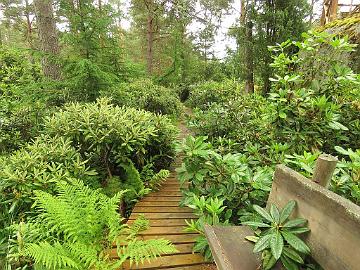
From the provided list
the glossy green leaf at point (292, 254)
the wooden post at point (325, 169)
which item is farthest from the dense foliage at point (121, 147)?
the wooden post at point (325, 169)

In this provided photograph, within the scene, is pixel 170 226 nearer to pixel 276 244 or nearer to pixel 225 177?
pixel 225 177

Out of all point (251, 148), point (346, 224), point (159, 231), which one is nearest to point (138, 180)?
point (159, 231)

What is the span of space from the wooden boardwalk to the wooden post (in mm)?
1444

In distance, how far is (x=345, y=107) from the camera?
11.2 feet

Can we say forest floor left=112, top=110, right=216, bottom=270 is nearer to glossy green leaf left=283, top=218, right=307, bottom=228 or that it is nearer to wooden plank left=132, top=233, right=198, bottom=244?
wooden plank left=132, top=233, right=198, bottom=244

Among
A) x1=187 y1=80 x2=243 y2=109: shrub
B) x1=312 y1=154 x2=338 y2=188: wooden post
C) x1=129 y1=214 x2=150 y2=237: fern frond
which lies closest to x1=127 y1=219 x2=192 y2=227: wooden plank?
x1=129 y1=214 x2=150 y2=237: fern frond

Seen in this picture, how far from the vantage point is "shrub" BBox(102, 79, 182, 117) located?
6.55 m

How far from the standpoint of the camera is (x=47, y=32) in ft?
Answer: 20.6

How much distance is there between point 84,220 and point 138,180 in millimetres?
1331

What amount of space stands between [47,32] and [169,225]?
6.01 metres

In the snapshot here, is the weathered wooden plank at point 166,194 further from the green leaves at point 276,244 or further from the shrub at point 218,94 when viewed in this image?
the shrub at point 218,94

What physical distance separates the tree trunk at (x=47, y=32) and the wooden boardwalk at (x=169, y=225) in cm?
466

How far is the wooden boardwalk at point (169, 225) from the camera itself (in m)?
2.38

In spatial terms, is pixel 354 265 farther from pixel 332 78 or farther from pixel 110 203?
pixel 332 78
